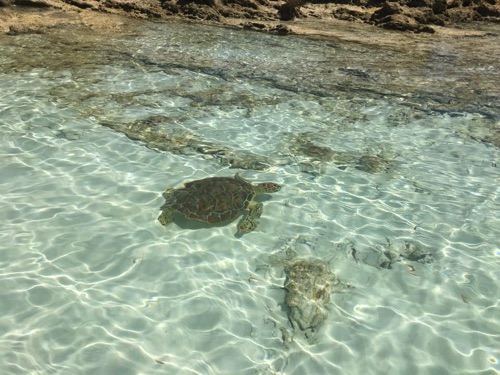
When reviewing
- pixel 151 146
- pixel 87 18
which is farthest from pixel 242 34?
pixel 151 146

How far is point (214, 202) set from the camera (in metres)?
5.05

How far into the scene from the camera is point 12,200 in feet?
17.6

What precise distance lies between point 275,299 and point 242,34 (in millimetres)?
12219

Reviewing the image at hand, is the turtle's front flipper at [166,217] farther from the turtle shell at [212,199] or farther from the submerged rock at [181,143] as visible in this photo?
the submerged rock at [181,143]

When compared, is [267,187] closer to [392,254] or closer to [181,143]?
[392,254]

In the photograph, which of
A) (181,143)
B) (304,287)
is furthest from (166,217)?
(181,143)

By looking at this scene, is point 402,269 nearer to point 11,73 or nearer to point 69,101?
point 69,101

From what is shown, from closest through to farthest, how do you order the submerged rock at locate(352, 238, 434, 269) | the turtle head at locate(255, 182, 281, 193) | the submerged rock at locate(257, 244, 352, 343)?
the submerged rock at locate(257, 244, 352, 343) < the submerged rock at locate(352, 238, 434, 269) < the turtle head at locate(255, 182, 281, 193)

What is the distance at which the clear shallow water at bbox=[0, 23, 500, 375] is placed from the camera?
366 centimetres

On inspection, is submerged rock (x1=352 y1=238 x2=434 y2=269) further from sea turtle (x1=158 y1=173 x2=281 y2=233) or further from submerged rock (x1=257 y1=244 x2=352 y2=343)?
sea turtle (x1=158 y1=173 x2=281 y2=233)

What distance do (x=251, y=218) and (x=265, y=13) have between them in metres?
14.0

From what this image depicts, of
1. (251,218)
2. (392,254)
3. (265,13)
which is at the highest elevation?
(265,13)

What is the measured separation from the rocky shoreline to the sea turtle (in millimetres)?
10953

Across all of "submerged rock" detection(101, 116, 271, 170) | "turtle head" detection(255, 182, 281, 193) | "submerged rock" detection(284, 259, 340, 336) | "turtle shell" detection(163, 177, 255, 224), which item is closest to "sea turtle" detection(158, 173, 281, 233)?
"turtle shell" detection(163, 177, 255, 224)
